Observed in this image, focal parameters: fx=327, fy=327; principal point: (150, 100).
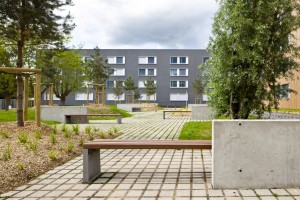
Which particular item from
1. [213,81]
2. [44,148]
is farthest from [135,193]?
[213,81]

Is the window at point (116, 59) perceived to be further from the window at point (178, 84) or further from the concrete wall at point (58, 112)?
the concrete wall at point (58, 112)

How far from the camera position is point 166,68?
66812 mm

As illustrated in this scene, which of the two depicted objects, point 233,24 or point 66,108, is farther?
point 66,108

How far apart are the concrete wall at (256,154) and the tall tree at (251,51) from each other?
21.9ft

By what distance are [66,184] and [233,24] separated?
8599 mm

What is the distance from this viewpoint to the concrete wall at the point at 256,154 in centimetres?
463

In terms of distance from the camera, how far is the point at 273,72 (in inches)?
453

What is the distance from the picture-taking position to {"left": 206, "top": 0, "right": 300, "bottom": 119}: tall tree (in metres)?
11.2

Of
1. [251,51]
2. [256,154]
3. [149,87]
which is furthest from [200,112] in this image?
[149,87]

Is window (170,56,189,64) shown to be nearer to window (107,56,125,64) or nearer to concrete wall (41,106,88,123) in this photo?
window (107,56,125,64)

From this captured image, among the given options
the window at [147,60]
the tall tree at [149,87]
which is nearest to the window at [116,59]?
the window at [147,60]

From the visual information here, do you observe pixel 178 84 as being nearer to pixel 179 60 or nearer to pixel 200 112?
pixel 179 60

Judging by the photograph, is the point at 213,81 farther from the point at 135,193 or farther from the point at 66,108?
the point at 66,108

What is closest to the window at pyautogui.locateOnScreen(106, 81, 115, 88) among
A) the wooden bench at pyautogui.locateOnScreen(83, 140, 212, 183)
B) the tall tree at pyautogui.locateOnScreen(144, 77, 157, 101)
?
the tall tree at pyautogui.locateOnScreen(144, 77, 157, 101)
